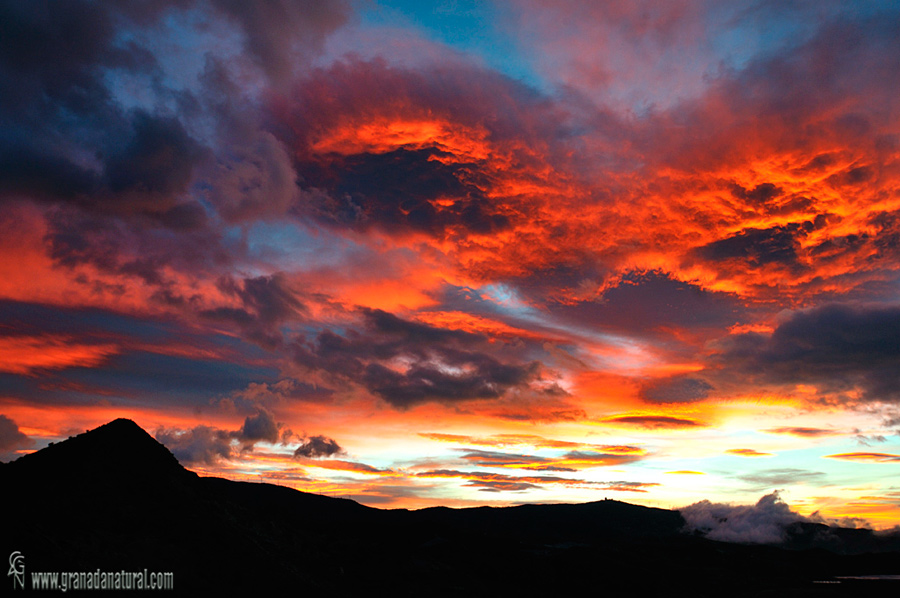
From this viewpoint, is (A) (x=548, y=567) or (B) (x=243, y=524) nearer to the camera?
(B) (x=243, y=524)

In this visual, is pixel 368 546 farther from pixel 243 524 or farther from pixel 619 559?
pixel 619 559

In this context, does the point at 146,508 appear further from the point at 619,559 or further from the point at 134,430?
the point at 619,559

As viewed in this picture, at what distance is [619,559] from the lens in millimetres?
150500

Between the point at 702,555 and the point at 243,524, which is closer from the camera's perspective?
the point at 243,524

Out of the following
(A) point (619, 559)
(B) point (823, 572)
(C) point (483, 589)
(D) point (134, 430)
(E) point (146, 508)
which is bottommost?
(B) point (823, 572)

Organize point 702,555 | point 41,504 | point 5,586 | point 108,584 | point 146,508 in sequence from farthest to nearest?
1. point 702,555
2. point 146,508
3. point 41,504
4. point 108,584
5. point 5,586

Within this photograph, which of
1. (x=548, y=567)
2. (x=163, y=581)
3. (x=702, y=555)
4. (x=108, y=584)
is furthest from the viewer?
(x=702, y=555)

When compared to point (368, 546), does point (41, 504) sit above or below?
above

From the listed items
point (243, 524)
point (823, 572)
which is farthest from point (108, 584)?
point (823, 572)

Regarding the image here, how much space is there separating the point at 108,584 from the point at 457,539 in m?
115

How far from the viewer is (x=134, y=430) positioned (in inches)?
2677

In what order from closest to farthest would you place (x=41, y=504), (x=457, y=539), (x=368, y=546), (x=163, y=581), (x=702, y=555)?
(x=163, y=581)
(x=41, y=504)
(x=368, y=546)
(x=457, y=539)
(x=702, y=555)

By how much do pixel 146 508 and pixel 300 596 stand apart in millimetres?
19343

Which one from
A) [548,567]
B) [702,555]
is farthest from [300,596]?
[702,555]
